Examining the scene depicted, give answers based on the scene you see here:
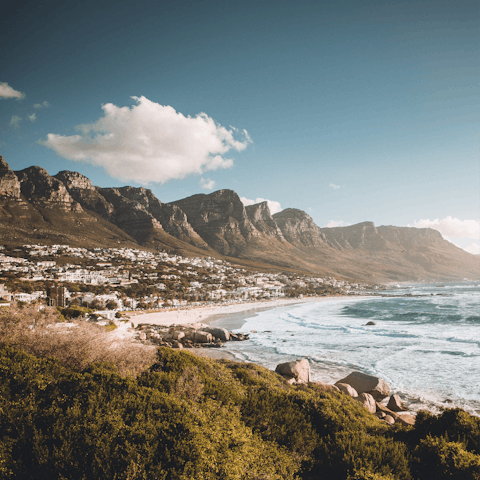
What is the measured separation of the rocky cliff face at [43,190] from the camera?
121812 mm

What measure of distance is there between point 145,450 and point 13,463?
2.12m

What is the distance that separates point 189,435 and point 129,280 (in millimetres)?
84613

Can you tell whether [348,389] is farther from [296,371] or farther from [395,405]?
[296,371]

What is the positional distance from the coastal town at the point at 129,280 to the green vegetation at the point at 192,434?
31.6 meters

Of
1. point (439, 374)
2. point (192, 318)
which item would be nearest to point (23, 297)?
point (192, 318)

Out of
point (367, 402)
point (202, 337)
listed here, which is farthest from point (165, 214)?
point (367, 402)

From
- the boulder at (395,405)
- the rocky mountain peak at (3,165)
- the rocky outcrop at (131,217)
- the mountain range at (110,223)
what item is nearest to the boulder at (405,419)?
the boulder at (395,405)

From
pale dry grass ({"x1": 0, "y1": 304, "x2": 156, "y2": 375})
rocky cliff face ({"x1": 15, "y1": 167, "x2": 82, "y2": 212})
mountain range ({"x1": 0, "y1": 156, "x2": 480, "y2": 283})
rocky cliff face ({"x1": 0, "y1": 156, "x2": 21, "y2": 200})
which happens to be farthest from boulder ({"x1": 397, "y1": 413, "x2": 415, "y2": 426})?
rocky cliff face ({"x1": 15, "y1": 167, "x2": 82, "y2": 212})

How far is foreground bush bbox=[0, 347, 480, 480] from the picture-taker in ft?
15.3

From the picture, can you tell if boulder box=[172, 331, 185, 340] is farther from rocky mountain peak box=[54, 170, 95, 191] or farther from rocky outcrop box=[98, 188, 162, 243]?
rocky mountain peak box=[54, 170, 95, 191]

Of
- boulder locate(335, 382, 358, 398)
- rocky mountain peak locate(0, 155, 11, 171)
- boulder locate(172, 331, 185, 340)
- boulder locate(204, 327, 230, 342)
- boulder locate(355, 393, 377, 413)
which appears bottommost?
boulder locate(204, 327, 230, 342)

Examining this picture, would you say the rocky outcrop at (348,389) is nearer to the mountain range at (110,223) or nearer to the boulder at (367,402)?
the boulder at (367,402)

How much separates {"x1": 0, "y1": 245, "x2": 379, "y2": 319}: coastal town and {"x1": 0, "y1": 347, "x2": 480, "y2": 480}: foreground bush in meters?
31.7

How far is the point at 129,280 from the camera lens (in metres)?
83.1
